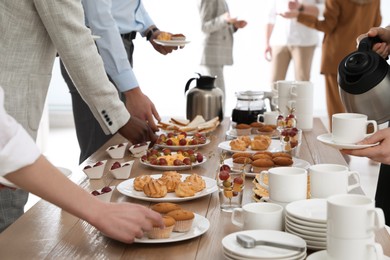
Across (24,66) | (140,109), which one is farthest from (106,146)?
(24,66)

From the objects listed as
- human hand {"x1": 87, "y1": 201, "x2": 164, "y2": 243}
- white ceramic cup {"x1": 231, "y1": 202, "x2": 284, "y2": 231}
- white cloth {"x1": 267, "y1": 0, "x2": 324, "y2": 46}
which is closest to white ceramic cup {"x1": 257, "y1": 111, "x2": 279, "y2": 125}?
white ceramic cup {"x1": 231, "y1": 202, "x2": 284, "y2": 231}

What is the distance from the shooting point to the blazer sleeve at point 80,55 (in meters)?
2.13

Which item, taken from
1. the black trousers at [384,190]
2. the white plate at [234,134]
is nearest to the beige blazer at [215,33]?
the white plate at [234,134]

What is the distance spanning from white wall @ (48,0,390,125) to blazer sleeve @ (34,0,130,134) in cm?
492

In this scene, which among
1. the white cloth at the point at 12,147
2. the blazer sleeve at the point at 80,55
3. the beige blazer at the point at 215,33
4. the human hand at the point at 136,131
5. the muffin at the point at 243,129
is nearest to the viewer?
the white cloth at the point at 12,147

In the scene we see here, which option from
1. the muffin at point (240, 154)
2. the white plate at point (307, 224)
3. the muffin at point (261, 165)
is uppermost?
the white plate at point (307, 224)

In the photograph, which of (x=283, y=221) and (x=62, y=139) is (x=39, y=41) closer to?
(x=283, y=221)

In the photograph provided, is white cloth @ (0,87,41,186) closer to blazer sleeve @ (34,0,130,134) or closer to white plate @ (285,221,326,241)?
white plate @ (285,221,326,241)

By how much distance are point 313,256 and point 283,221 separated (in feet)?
0.61

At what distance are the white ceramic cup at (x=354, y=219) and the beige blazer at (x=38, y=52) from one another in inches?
42.0

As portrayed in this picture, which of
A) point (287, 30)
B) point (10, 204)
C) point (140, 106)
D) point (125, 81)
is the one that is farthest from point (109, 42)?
point (287, 30)

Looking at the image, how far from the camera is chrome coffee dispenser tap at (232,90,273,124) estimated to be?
330 centimetres

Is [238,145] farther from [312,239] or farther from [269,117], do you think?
[312,239]

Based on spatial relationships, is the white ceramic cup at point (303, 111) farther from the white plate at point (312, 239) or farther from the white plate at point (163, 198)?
the white plate at point (312, 239)
